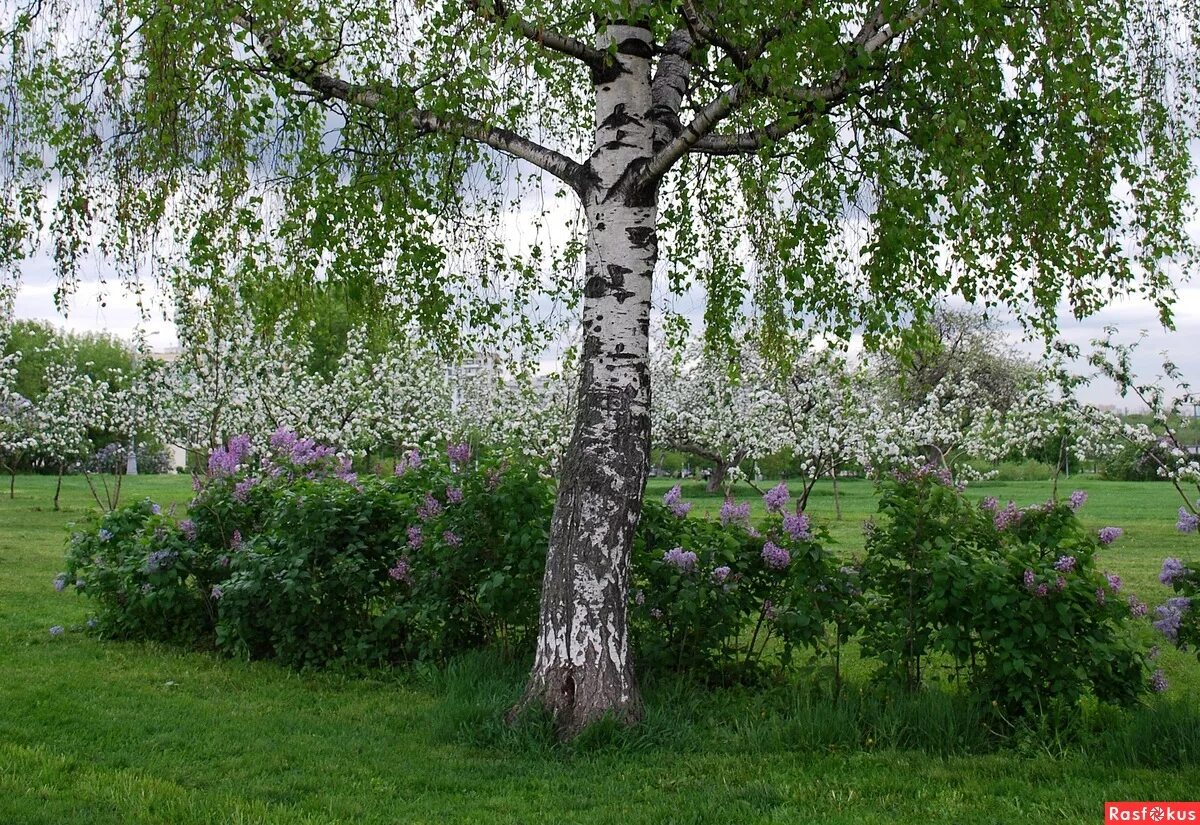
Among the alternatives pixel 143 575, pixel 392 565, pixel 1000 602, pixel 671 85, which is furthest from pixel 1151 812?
pixel 143 575

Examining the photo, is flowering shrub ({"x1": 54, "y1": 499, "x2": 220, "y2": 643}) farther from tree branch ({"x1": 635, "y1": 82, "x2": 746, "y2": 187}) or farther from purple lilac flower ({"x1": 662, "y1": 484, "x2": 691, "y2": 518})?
tree branch ({"x1": 635, "y1": 82, "x2": 746, "y2": 187})

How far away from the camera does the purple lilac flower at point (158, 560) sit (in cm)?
796

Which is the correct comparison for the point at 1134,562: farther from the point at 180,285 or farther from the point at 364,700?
the point at 180,285

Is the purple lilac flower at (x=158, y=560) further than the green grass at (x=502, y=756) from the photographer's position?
Yes

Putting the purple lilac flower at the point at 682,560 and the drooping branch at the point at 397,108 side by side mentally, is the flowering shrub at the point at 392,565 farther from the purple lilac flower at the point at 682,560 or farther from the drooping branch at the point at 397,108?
the drooping branch at the point at 397,108

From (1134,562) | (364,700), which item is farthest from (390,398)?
(364,700)

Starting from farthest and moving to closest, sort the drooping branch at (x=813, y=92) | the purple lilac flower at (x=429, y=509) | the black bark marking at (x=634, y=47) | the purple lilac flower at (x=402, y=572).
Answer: the purple lilac flower at (x=402, y=572) → the purple lilac flower at (x=429, y=509) → the black bark marking at (x=634, y=47) → the drooping branch at (x=813, y=92)

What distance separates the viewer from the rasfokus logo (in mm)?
4289

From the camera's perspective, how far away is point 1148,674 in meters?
5.80

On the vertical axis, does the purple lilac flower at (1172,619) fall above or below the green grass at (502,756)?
above

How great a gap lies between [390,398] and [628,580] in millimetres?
19631

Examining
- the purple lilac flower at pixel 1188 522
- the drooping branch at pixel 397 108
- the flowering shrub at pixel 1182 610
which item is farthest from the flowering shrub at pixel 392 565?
the purple lilac flower at pixel 1188 522

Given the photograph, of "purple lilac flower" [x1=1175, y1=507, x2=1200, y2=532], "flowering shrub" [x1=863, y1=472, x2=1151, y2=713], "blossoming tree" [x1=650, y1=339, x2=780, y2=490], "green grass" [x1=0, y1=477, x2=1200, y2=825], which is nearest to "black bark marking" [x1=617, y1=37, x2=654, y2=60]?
"flowering shrub" [x1=863, y1=472, x2=1151, y2=713]

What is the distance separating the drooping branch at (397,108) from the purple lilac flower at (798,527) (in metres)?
2.47
